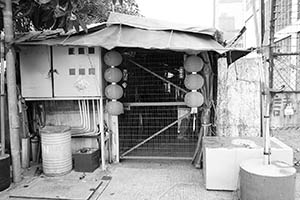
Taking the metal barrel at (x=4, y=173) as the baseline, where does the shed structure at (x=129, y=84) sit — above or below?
above

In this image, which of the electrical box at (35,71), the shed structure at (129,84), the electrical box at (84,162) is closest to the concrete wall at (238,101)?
the shed structure at (129,84)

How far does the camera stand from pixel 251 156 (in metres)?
3.48

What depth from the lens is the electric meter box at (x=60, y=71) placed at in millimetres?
4391

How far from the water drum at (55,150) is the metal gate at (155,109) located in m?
1.14

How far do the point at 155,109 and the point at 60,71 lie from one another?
1.89 meters

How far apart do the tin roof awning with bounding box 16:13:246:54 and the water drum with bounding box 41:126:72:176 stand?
147 centimetres

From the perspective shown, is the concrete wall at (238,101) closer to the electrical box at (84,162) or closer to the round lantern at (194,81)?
the round lantern at (194,81)

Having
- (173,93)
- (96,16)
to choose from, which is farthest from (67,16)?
(96,16)

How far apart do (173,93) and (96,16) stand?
4125 mm

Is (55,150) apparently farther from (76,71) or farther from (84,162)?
(76,71)

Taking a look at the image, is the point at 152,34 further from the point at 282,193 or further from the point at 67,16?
the point at 282,193

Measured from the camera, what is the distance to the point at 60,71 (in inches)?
175

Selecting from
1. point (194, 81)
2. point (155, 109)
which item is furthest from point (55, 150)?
point (194, 81)

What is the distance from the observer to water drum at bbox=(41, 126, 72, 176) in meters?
4.19
